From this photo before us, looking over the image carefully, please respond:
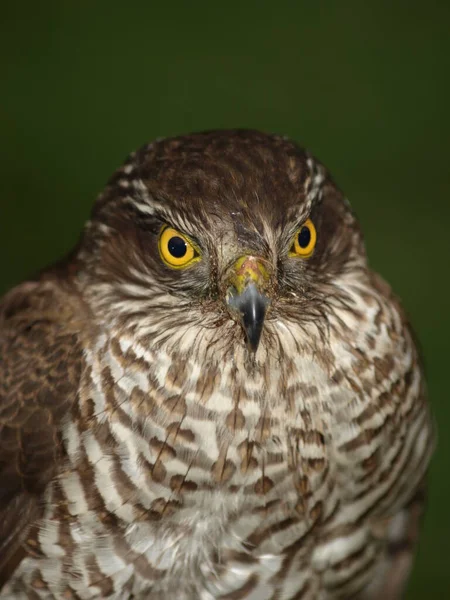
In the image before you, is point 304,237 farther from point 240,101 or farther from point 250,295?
point 240,101

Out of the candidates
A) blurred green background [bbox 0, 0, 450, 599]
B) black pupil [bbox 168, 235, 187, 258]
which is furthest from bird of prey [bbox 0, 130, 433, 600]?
blurred green background [bbox 0, 0, 450, 599]

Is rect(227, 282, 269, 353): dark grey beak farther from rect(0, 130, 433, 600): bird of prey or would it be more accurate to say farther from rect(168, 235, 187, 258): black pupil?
rect(168, 235, 187, 258): black pupil

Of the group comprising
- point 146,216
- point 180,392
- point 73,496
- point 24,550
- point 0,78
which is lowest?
point 24,550

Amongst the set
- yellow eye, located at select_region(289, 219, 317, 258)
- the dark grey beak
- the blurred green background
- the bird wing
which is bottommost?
the bird wing

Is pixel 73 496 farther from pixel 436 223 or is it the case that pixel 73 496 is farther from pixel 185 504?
pixel 436 223

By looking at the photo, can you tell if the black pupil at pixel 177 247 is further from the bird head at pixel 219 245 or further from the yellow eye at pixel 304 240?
the yellow eye at pixel 304 240

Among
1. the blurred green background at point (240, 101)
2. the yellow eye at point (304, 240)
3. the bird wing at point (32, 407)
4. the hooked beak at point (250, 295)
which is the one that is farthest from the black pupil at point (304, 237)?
the blurred green background at point (240, 101)

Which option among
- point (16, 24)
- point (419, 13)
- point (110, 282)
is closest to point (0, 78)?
point (16, 24)

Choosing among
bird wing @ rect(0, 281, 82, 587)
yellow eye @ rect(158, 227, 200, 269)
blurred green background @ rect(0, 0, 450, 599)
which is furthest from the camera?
blurred green background @ rect(0, 0, 450, 599)
